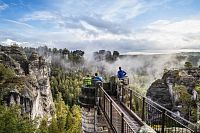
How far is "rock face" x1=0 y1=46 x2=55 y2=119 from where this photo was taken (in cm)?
4058

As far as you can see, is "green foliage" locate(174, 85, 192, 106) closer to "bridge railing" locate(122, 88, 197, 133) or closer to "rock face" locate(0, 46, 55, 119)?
"rock face" locate(0, 46, 55, 119)

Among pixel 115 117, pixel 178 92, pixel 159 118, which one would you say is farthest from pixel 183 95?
pixel 115 117

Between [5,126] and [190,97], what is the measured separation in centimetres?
3435

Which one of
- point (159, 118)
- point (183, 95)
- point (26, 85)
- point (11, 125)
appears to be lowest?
point (183, 95)

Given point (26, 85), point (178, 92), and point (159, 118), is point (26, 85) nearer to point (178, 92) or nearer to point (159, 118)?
point (178, 92)

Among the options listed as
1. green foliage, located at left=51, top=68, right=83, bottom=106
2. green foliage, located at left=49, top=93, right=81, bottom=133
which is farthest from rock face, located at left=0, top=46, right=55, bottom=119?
green foliage, located at left=51, top=68, right=83, bottom=106

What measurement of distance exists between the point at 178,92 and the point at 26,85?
23.6 meters

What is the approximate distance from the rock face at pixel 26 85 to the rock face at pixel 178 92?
19.8 meters

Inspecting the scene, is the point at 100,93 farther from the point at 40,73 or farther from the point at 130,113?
the point at 40,73

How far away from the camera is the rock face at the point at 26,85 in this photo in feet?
133

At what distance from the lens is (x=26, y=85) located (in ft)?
147

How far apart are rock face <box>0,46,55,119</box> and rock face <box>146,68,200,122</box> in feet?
64.8

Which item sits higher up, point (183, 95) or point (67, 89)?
point (183, 95)

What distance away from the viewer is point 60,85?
14712cm
